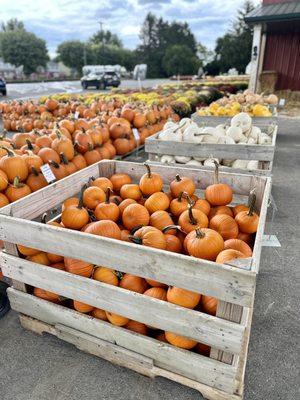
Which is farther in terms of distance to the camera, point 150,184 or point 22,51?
point 22,51

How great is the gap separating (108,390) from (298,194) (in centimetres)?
411

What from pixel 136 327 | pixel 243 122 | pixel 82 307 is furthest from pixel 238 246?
pixel 243 122

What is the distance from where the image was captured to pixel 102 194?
8.13 feet

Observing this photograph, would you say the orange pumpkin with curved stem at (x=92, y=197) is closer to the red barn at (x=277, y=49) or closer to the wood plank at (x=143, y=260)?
the wood plank at (x=143, y=260)

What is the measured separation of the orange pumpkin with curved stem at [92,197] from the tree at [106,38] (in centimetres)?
11713

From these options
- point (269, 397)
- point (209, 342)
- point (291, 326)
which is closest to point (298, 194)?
point (291, 326)

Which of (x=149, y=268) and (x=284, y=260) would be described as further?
(x=284, y=260)

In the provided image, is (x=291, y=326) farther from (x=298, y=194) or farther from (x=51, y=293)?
(x=298, y=194)

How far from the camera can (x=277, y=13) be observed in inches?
484

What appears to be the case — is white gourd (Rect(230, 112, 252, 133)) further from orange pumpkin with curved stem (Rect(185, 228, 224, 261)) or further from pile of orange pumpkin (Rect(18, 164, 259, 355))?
orange pumpkin with curved stem (Rect(185, 228, 224, 261))

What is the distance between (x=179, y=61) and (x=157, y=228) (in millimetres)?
68756

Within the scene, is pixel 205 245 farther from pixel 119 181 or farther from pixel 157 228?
pixel 119 181

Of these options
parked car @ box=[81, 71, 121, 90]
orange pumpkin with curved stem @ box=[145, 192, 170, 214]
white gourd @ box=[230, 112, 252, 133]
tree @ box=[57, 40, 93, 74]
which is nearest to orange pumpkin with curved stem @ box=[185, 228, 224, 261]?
orange pumpkin with curved stem @ box=[145, 192, 170, 214]

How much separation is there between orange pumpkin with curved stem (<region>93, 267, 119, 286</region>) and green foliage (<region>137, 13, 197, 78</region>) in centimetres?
7694
